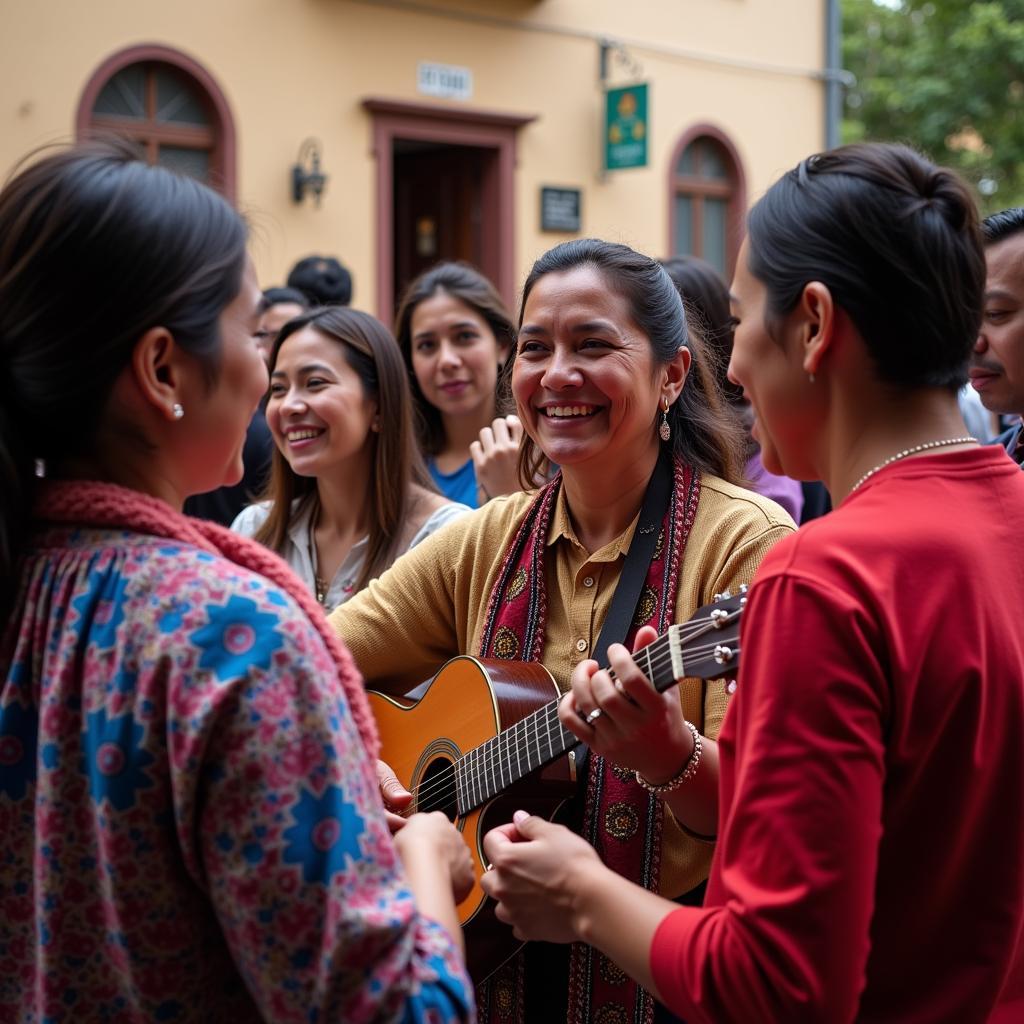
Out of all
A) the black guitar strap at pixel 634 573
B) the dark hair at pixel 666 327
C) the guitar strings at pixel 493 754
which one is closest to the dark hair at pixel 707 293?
the dark hair at pixel 666 327

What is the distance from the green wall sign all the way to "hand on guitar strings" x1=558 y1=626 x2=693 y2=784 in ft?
32.9

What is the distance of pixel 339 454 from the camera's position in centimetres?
387

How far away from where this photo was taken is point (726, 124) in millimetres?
12703

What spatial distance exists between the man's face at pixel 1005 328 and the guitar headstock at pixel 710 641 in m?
1.44

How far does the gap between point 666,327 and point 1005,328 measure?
0.82m

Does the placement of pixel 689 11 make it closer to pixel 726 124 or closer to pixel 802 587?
pixel 726 124

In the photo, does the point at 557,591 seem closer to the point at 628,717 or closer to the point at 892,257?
the point at 628,717

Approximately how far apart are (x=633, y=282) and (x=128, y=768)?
5.32ft

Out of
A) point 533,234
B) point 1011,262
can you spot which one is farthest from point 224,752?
point 533,234

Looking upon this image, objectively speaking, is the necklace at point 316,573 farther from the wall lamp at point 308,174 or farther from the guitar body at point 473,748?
the wall lamp at point 308,174

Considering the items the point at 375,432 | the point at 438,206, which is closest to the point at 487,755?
the point at 375,432

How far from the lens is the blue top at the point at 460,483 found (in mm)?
4586

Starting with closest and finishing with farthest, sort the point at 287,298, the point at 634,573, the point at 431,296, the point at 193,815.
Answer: the point at 193,815 → the point at 634,573 → the point at 431,296 → the point at 287,298

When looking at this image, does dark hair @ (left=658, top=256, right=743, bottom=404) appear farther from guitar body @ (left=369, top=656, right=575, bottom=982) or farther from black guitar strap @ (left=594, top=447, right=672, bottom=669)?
guitar body @ (left=369, top=656, right=575, bottom=982)
